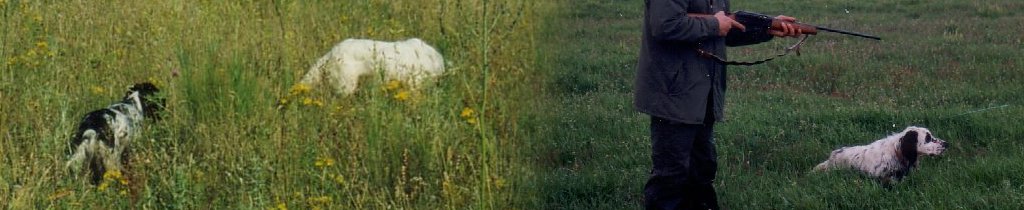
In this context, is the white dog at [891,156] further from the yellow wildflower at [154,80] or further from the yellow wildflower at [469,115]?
the yellow wildflower at [154,80]

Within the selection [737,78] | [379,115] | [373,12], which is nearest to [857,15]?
[737,78]

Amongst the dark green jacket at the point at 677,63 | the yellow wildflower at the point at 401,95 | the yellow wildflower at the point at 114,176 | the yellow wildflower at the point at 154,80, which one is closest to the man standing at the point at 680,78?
the dark green jacket at the point at 677,63

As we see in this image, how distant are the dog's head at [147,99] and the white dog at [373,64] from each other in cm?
83

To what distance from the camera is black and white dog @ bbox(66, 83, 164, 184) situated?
541cm

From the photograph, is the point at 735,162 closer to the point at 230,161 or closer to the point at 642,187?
the point at 642,187

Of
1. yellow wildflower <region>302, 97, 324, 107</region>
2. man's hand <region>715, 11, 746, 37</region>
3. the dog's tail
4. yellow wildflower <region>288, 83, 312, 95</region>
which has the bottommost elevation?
the dog's tail

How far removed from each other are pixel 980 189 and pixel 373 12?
486 cm

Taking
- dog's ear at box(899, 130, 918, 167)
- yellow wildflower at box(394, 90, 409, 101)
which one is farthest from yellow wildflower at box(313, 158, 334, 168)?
dog's ear at box(899, 130, 918, 167)

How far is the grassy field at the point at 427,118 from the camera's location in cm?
516

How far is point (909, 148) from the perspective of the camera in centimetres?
611

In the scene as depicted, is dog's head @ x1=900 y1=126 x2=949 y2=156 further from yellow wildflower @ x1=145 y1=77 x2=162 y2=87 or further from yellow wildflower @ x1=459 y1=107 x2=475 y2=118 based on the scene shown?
yellow wildflower @ x1=145 y1=77 x2=162 y2=87

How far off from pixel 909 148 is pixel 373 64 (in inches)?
122

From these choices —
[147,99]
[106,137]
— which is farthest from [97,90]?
[106,137]

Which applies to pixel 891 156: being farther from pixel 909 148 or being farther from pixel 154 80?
pixel 154 80
